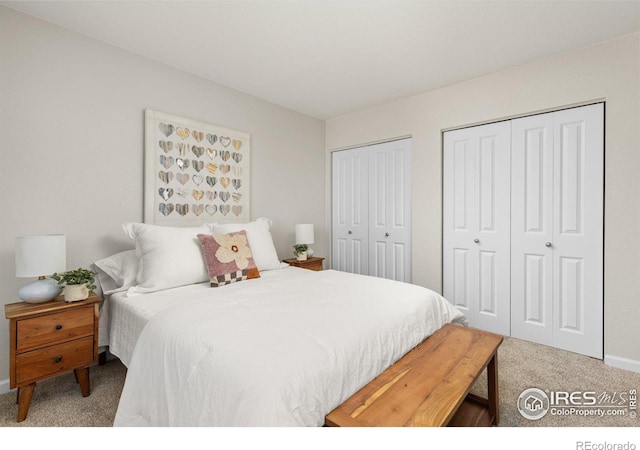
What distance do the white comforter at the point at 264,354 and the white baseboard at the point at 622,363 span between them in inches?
61.2

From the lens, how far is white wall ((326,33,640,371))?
87.8 inches

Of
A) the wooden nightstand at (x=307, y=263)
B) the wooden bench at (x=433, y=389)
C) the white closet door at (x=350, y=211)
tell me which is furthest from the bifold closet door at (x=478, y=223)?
the wooden nightstand at (x=307, y=263)

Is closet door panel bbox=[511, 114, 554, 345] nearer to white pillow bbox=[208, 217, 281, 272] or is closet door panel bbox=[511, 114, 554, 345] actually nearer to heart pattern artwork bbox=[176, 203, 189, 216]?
white pillow bbox=[208, 217, 281, 272]

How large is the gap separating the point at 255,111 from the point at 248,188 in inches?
34.4

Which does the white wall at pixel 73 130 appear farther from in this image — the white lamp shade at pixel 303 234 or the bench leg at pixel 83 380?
the white lamp shade at pixel 303 234

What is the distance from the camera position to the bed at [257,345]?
41.9 inches

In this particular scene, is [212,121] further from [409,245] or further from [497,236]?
[497,236]

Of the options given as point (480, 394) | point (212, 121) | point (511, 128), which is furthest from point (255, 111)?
point (480, 394)

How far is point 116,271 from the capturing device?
88.4 inches

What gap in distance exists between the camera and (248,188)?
128 inches

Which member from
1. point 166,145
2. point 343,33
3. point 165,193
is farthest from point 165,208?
point 343,33

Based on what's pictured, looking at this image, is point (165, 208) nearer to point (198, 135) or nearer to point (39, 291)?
point (198, 135)

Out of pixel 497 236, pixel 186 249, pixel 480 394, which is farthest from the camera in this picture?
pixel 497 236

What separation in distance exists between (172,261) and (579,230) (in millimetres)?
3174
